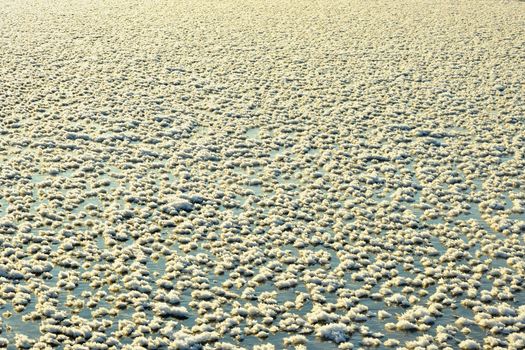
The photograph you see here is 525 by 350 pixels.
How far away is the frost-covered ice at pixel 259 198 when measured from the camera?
37.6 feet

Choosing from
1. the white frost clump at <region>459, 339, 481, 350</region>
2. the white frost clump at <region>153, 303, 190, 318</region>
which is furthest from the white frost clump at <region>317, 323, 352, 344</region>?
the white frost clump at <region>153, 303, 190, 318</region>

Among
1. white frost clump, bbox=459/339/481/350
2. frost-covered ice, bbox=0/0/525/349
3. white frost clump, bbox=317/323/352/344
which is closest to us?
white frost clump, bbox=459/339/481/350

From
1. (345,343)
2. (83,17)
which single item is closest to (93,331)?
(345,343)

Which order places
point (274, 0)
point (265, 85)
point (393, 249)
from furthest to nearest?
point (274, 0) < point (265, 85) < point (393, 249)

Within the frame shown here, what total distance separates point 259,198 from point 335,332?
19.2ft

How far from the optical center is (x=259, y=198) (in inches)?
643

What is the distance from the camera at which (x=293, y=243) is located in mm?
14188

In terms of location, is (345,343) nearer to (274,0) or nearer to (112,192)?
(112,192)

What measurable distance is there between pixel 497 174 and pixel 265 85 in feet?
36.5

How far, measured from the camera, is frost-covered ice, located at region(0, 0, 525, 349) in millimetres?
11453

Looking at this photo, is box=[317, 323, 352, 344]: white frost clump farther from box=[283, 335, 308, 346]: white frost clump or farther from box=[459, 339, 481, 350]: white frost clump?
box=[459, 339, 481, 350]: white frost clump

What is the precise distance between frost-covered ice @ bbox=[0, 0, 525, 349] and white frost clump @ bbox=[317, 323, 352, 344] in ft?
0.12

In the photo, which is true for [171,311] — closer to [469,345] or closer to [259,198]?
[469,345]

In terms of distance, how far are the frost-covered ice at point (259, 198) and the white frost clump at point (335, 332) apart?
0.04m
